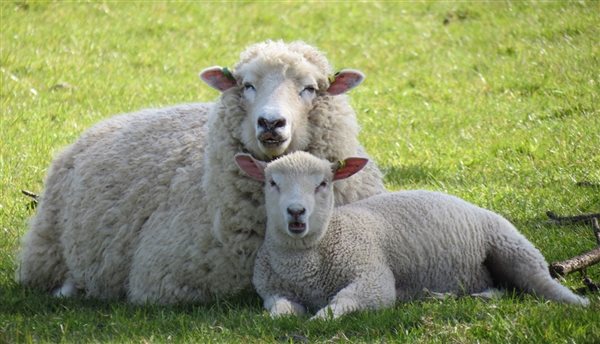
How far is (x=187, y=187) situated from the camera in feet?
21.3

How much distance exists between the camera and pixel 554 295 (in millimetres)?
5492

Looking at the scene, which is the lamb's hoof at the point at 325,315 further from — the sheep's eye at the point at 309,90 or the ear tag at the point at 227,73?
the ear tag at the point at 227,73

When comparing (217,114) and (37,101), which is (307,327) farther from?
(37,101)

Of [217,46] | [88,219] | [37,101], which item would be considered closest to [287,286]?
[88,219]

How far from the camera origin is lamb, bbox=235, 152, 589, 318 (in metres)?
5.35

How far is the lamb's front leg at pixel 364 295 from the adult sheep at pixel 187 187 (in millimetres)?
752

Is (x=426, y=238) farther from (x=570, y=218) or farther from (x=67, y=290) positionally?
(x=67, y=290)

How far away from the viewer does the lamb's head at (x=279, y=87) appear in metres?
5.60

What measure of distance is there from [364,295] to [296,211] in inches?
20.5

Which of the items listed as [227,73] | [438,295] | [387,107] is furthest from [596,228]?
[387,107]

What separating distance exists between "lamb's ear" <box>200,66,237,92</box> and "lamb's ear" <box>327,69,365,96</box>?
0.54 m

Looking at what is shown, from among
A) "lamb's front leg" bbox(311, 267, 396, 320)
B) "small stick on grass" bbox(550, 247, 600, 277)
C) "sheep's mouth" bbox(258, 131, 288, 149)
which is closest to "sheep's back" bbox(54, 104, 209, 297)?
"sheep's mouth" bbox(258, 131, 288, 149)

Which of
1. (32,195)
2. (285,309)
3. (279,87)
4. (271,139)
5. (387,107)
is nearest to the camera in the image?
(285,309)

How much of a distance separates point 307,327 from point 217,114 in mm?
1636
